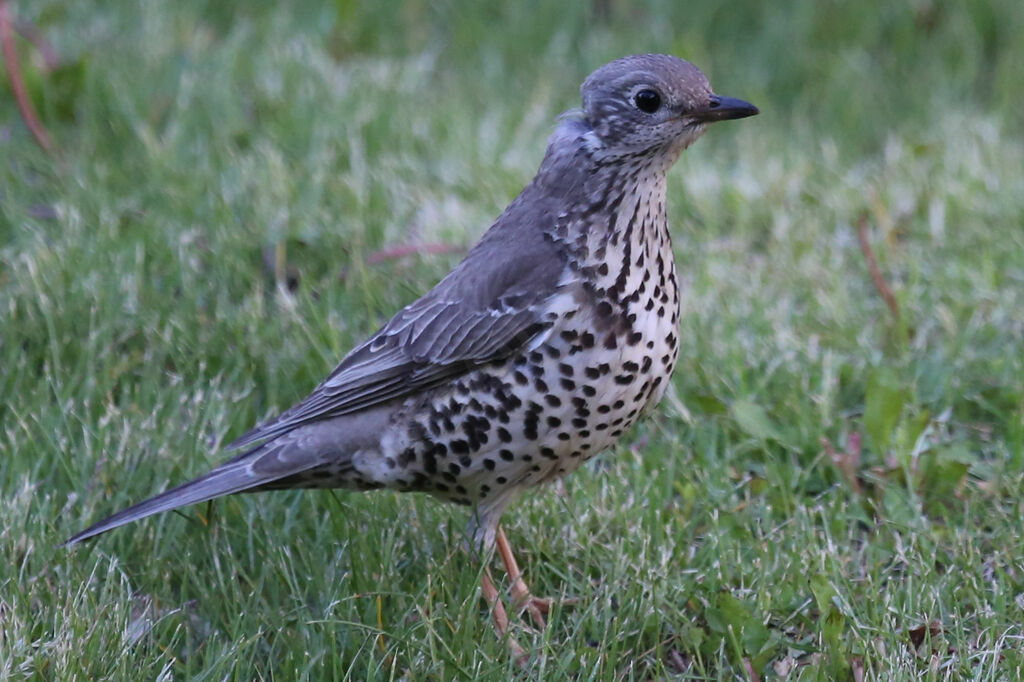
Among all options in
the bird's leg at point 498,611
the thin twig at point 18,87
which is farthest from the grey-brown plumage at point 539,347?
the thin twig at point 18,87

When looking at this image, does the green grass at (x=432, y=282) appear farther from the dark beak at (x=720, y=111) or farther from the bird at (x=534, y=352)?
the dark beak at (x=720, y=111)

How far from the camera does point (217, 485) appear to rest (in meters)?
3.51

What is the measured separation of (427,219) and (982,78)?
3.37 meters

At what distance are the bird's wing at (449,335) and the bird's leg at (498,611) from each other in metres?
0.53

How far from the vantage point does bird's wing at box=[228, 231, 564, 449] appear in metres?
3.39

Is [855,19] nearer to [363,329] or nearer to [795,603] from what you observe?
[363,329]

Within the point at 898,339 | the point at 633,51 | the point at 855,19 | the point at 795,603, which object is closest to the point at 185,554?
the point at 795,603

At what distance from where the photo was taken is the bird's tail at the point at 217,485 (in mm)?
3387

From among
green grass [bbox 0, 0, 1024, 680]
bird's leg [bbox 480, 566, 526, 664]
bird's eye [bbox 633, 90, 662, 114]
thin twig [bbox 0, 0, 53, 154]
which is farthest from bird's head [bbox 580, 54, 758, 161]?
thin twig [bbox 0, 0, 53, 154]

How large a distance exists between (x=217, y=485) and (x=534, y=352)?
90cm

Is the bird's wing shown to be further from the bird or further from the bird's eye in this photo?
the bird's eye

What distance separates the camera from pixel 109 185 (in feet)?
17.7

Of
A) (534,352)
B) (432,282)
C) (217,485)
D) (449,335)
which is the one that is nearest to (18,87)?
(432,282)

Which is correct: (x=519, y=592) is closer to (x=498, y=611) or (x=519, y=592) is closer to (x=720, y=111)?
(x=498, y=611)
